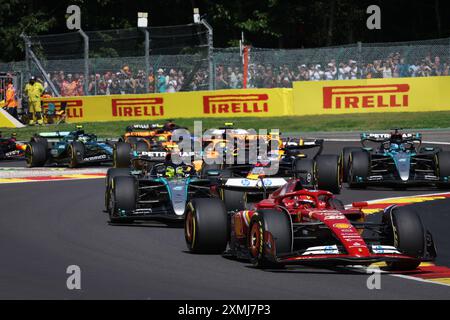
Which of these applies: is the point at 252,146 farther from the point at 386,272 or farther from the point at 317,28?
the point at 317,28

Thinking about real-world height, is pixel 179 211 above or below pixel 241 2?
below

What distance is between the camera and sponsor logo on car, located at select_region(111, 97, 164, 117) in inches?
1483

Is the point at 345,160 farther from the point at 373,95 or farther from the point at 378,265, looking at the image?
the point at 373,95

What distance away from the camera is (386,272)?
1155 cm

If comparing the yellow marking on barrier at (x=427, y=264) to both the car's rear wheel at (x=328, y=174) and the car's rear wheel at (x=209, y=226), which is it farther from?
the car's rear wheel at (x=328, y=174)

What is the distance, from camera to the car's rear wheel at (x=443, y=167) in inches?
802

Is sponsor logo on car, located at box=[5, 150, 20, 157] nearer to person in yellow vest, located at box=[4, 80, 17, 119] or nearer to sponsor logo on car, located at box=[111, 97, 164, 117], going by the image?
sponsor logo on car, located at box=[111, 97, 164, 117]

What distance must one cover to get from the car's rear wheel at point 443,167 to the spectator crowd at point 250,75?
1436cm

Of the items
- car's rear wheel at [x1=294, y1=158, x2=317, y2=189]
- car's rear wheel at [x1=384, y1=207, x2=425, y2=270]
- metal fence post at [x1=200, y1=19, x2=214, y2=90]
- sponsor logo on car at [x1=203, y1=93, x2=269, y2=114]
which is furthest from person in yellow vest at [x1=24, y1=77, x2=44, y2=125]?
car's rear wheel at [x1=384, y1=207, x2=425, y2=270]

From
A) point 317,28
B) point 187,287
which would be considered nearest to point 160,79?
point 317,28

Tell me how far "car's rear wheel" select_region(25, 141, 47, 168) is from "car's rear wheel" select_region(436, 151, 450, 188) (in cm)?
972

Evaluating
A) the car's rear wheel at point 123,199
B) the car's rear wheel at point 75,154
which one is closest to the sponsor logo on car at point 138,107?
the car's rear wheel at point 75,154
